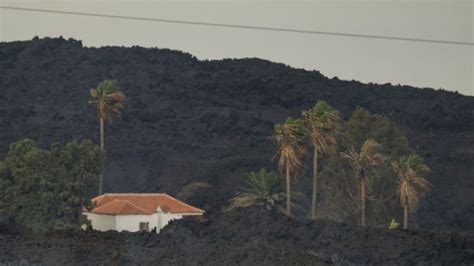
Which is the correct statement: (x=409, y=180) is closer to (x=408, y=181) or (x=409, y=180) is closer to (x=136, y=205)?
(x=408, y=181)

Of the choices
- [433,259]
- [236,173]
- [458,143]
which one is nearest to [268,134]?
[458,143]

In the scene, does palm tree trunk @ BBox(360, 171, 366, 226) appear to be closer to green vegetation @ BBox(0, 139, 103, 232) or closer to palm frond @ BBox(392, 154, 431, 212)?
palm frond @ BBox(392, 154, 431, 212)

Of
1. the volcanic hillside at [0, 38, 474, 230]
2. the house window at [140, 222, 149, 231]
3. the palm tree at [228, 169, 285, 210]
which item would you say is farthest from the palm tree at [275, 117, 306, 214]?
the volcanic hillside at [0, 38, 474, 230]

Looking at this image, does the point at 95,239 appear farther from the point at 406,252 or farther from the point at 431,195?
the point at 431,195

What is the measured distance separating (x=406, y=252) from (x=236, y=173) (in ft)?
244

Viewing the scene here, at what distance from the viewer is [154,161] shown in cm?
14662

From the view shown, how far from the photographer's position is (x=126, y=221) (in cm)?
8256

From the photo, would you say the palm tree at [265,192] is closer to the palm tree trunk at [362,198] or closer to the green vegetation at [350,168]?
the green vegetation at [350,168]

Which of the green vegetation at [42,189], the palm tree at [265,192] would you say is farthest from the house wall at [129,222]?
the palm tree at [265,192]

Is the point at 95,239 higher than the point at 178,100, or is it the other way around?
the point at 178,100

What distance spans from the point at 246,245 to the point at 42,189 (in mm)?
25815

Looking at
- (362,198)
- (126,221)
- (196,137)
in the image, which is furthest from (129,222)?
(196,137)

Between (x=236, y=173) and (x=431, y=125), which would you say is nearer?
(x=236, y=173)

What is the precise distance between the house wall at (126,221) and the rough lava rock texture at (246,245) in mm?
12199
